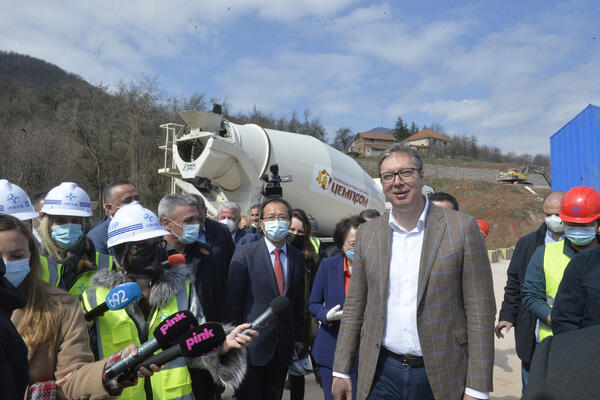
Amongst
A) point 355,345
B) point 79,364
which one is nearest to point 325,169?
point 355,345

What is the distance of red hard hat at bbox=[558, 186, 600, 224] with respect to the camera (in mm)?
2865

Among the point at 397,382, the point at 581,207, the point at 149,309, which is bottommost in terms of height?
the point at 397,382

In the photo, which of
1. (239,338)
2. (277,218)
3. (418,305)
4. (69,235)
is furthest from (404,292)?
(69,235)

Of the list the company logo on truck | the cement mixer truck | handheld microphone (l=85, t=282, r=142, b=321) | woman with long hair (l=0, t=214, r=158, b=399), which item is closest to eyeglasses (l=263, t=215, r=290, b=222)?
handheld microphone (l=85, t=282, r=142, b=321)

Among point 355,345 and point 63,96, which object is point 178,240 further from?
point 63,96

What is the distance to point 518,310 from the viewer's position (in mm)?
3512

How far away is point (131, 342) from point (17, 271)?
0.65 meters

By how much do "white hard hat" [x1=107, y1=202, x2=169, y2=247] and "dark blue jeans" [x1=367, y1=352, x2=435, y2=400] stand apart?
4.89 feet

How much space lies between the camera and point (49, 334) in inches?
67.5

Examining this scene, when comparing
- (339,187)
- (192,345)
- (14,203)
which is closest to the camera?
(192,345)

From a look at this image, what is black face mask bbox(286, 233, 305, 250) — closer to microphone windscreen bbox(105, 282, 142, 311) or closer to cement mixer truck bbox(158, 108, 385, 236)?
cement mixer truck bbox(158, 108, 385, 236)

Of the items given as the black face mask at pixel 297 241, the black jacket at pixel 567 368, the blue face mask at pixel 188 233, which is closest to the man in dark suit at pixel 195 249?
the blue face mask at pixel 188 233

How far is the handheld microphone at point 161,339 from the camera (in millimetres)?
1589

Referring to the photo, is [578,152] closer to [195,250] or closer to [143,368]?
[195,250]
